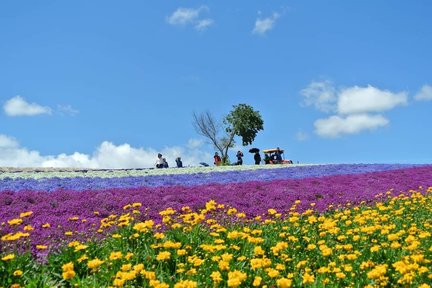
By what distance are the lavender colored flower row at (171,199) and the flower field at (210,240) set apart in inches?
1.4

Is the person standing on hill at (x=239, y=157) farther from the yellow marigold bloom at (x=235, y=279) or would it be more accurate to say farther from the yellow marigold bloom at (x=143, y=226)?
the yellow marigold bloom at (x=235, y=279)

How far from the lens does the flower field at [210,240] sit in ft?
21.0

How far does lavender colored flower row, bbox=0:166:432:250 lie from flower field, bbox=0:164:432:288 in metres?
0.03

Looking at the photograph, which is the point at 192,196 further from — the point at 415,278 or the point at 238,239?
the point at 415,278

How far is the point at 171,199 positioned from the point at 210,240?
18.4 feet

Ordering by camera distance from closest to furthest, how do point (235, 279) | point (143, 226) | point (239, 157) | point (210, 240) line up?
point (235, 279)
point (143, 226)
point (210, 240)
point (239, 157)

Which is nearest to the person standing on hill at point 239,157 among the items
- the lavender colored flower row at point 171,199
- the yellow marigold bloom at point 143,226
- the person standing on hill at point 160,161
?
the person standing on hill at point 160,161

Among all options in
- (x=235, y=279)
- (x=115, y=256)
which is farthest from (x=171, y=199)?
(x=235, y=279)

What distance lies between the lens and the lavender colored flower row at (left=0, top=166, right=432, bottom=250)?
11163mm

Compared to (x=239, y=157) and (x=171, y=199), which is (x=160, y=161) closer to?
(x=239, y=157)

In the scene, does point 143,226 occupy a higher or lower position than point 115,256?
higher

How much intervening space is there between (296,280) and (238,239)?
91.9 inches

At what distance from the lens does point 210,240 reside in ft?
27.8

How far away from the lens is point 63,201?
43.5 ft
